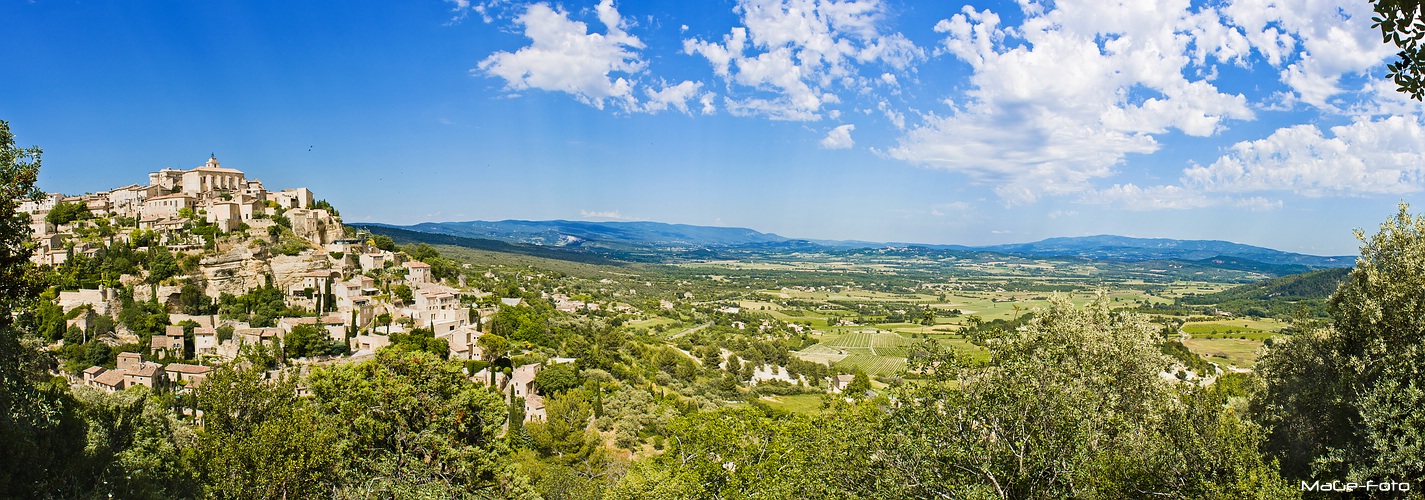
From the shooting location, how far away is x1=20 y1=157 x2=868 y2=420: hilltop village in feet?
114

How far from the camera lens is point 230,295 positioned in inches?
1574

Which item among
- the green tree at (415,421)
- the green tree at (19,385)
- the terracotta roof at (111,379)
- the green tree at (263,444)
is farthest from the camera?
the terracotta roof at (111,379)

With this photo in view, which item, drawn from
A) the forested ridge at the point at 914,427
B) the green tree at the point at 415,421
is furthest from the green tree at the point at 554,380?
the green tree at the point at 415,421

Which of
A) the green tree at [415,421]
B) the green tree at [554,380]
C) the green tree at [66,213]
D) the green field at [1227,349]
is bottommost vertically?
the green field at [1227,349]

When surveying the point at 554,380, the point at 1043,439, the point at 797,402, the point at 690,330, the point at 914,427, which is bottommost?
the point at 797,402

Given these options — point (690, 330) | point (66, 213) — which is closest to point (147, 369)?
point (66, 213)

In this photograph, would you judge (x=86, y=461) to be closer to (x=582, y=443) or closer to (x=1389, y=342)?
(x=582, y=443)

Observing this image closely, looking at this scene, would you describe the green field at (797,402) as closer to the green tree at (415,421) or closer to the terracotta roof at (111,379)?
the green tree at (415,421)

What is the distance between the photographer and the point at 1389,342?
30.7 feet

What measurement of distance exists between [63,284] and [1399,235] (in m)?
53.7

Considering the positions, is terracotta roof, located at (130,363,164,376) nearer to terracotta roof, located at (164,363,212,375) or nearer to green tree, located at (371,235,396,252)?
terracotta roof, located at (164,363,212,375)

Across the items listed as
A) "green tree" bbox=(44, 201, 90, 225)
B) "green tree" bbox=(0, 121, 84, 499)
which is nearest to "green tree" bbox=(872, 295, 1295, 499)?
"green tree" bbox=(0, 121, 84, 499)

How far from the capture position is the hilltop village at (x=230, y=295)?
34781 mm

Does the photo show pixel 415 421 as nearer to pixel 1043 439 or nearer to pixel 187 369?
pixel 1043 439
